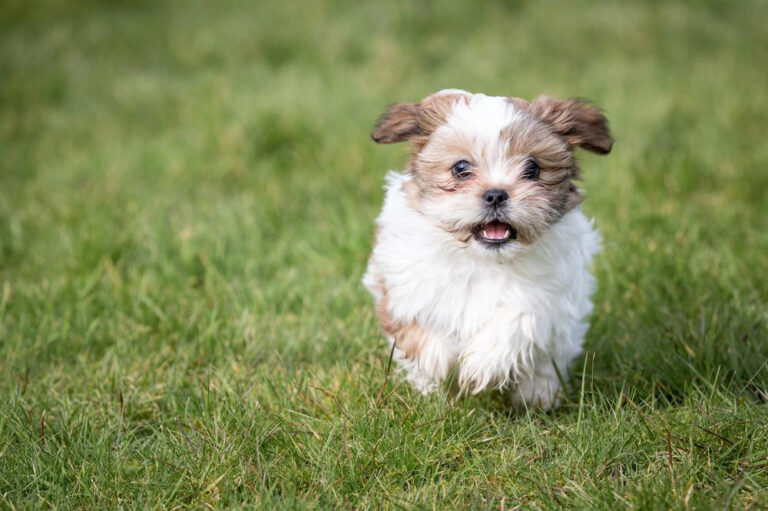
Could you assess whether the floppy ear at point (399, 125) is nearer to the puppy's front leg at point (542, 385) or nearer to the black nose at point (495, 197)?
the black nose at point (495, 197)

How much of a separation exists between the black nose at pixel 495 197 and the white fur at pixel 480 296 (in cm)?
22

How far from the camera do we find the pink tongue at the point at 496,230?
9.42 ft

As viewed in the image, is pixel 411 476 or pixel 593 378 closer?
pixel 411 476

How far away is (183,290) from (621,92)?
14.2 feet

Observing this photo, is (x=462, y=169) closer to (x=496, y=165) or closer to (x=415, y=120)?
(x=496, y=165)

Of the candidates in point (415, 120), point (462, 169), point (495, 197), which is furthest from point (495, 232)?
point (415, 120)

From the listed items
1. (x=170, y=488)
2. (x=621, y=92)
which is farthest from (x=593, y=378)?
(x=621, y=92)

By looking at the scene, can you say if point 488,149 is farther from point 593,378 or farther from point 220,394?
point 220,394

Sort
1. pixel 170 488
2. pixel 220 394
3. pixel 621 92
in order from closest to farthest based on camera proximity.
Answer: pixel 170 488 < pixel 220 394 < pixel 621 92

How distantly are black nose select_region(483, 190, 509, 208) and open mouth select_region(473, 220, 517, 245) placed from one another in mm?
96

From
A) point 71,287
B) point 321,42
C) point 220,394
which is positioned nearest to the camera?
point 220,394

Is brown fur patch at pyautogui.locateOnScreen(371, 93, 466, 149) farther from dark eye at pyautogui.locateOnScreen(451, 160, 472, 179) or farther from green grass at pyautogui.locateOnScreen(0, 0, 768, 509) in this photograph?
green grass at pyautogui.locateOnScreen(0, 0, 768, 509)

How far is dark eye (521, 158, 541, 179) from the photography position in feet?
9.53

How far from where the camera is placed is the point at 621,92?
23.2ft
